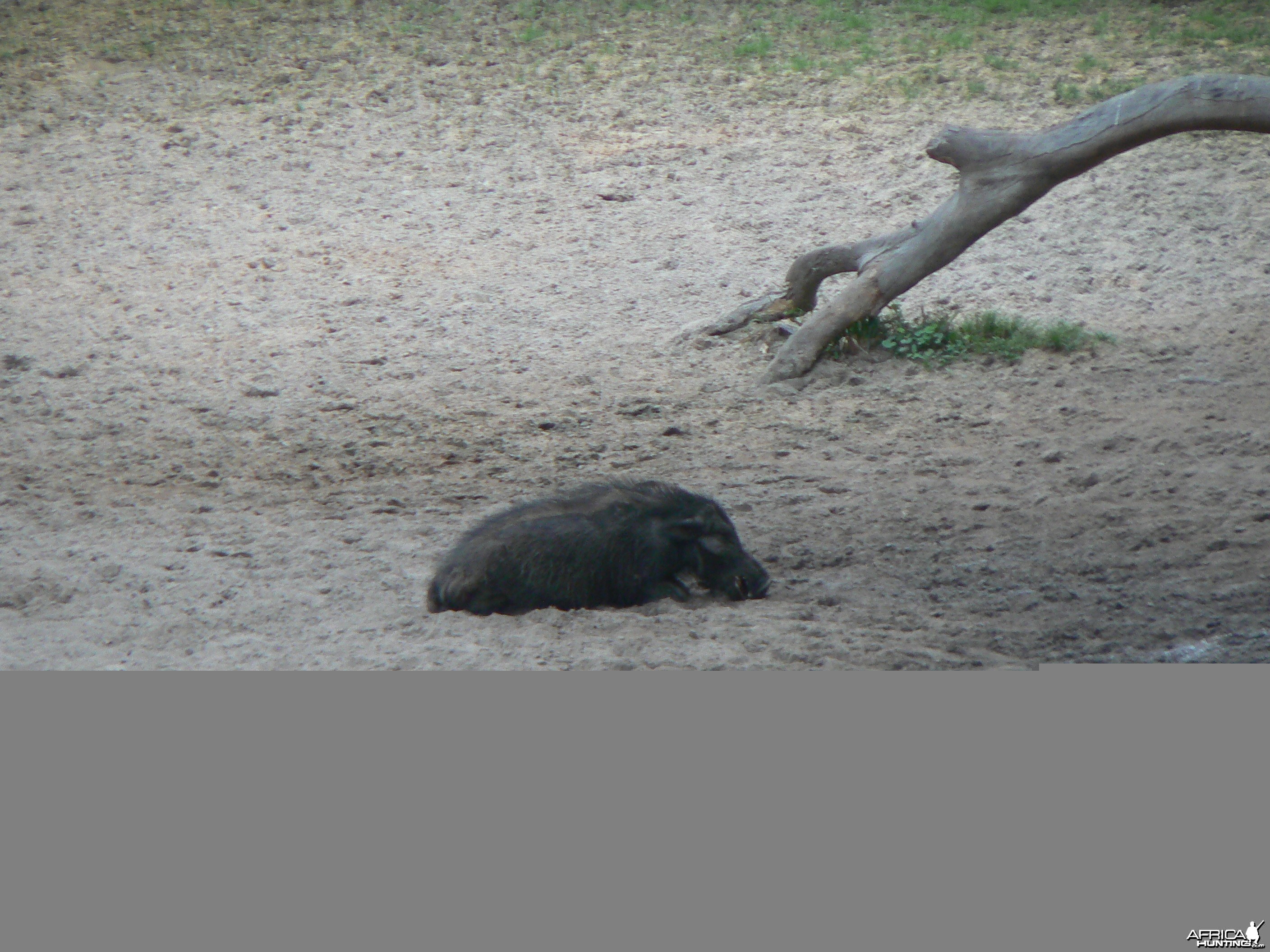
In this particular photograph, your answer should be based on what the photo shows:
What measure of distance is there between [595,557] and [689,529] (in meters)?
0.42

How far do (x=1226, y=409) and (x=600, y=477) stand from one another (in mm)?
3535

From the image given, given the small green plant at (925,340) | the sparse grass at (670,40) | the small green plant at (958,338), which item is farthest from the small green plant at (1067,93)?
the small green plant at (925,340)

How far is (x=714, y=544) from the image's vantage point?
17.7ft

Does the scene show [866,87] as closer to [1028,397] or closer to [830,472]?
[1028,397]

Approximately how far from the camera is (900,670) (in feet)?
14.4

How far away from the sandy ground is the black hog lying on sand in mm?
163

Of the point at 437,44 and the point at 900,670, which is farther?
the point at 437,44

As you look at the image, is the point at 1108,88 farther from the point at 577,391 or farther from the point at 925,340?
the point at 577,391

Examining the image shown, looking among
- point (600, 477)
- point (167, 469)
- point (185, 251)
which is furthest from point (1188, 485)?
point (185, 251)

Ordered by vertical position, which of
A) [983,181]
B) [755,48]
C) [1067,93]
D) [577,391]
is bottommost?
[577,391]

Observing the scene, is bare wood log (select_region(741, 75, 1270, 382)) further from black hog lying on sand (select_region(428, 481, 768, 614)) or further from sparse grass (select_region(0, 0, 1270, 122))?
sparse grass (select_region(0, 0, 1270, 122))

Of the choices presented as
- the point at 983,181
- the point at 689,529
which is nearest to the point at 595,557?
the point at 689,529

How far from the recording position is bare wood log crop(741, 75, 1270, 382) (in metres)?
6.79

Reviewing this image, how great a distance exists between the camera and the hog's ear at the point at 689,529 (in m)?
5.41
